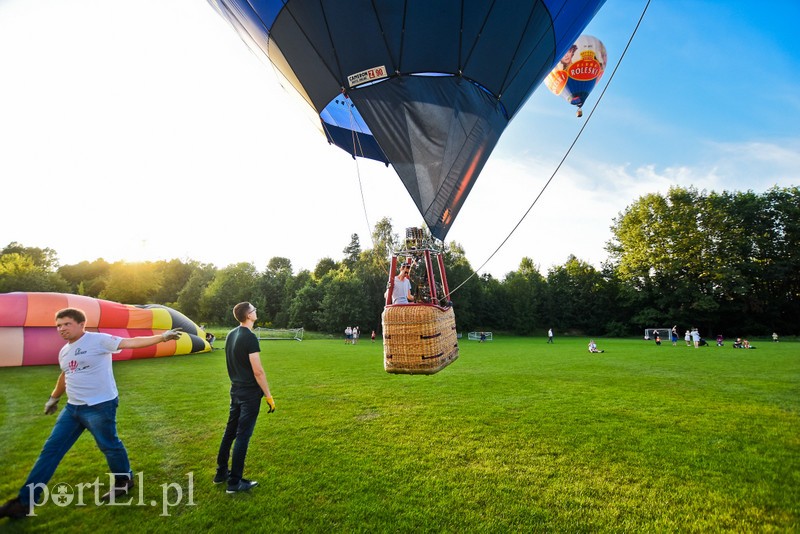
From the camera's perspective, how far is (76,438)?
10.7ft

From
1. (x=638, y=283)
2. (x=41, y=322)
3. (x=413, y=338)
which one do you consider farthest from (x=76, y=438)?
(x=638, y=283)

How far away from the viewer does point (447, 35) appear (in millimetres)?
4434

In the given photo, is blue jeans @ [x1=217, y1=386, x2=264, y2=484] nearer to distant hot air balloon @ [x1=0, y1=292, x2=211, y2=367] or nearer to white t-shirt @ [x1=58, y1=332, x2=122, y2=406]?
white t-shirt @ [x1=58, y1=332, x2=122, y2=406]

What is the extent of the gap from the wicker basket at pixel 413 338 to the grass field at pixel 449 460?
3.39 ft

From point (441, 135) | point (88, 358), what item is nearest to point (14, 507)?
point (88, 358)

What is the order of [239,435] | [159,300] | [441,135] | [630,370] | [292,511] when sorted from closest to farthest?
[292,511]
[239,435]
[441,135]
[630,370]
[159,300]

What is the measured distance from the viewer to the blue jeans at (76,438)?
3.16m

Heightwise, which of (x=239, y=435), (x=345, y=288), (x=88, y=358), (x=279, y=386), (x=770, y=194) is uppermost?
(x=770, y=194)

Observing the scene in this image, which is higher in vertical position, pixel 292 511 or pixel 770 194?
pixel 770 194

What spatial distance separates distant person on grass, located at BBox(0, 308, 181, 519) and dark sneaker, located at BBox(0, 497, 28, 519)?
0.06 m

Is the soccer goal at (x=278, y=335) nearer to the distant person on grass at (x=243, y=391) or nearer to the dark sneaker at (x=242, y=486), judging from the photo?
the distant person on grass at (x=243, y=391)

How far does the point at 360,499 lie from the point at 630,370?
10412 millimetres

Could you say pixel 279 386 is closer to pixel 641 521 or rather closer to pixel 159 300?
pixel 641 521

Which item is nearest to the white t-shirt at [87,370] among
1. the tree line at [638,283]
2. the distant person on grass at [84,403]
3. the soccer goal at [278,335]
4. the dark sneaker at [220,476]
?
the distant person on grass at [84,403]
